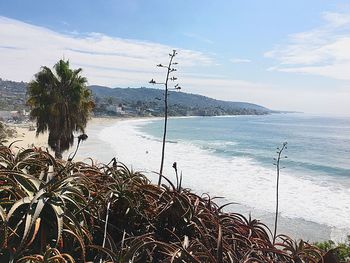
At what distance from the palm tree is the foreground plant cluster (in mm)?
13230

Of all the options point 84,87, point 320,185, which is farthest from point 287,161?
point 84,87

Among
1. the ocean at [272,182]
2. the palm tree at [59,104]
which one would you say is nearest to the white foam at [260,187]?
the ocean at [272,182]

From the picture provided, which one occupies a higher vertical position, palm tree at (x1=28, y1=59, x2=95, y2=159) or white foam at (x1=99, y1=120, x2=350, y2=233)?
palm tree at (x1=28, y1=59, x2=95, y2=159)

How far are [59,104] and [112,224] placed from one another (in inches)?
557

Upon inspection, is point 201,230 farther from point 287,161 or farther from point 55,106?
point 287,161

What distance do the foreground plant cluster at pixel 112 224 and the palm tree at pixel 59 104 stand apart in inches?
521

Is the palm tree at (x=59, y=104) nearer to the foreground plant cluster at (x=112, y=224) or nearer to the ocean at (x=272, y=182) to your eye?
the ocean at (x=272, y=182)

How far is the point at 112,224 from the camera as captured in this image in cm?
246

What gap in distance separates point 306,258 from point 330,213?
23.9 m

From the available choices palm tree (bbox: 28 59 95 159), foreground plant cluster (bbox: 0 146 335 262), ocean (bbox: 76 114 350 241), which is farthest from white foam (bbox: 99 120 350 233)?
foreground plant cluster (bbox: 0 146 335 262)

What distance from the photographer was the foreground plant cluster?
1922mm

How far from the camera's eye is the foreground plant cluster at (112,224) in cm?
192

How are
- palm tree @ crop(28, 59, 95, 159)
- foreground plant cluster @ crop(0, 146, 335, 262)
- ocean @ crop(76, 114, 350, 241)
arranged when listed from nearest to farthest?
foreground plant cluster @ crop(0, 146, 335, 262), palm tree @ crop(28, 59, 95, 159), ocean @ crop(76, 114, 350, 241)

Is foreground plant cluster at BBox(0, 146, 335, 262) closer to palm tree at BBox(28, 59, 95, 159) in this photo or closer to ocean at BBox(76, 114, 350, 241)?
ocean at BBox(76, 114, 350, 241)
